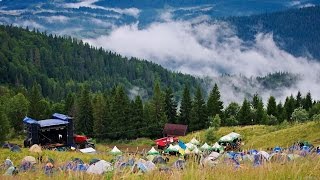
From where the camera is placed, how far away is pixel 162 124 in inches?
3401

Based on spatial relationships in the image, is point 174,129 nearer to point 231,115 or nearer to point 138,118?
point 138,118

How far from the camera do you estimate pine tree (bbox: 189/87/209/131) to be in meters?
87.2

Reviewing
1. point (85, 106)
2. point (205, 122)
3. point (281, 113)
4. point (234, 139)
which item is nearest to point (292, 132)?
point (234, 139)

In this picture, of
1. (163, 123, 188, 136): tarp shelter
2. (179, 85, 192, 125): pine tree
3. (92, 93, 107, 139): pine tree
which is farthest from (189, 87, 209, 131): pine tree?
(92, 93, 107, 139): pine tree

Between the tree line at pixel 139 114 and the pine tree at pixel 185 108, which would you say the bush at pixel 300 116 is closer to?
the tree line at pixel 139 114

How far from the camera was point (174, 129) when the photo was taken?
8275cm

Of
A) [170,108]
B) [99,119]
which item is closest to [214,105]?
[170,108]

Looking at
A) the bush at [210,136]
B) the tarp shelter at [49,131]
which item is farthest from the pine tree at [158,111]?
the tarp shelter at [49,131]

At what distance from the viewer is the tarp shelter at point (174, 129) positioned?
82250mm

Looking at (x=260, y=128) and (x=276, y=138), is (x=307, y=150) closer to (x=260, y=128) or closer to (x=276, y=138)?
(x=276, y=138)

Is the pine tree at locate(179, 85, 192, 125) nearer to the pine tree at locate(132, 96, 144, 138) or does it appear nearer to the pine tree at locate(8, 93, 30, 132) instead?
the pine tree at locate(132, 96, 144, 138)

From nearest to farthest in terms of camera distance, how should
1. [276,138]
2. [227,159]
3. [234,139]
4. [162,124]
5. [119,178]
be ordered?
[119,178]
[227,159]
[276,138]
[234,139]
[162,124]

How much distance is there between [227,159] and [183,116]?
271 ft

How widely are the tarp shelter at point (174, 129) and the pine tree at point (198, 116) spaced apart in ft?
9.04
